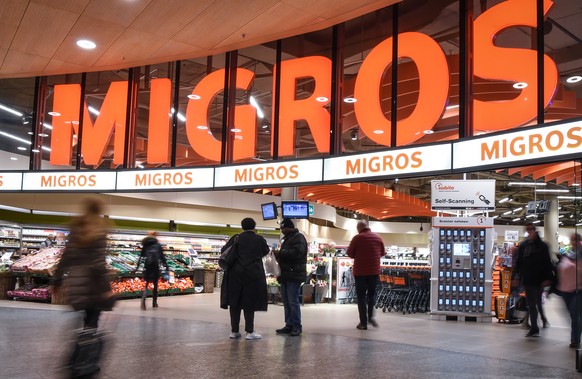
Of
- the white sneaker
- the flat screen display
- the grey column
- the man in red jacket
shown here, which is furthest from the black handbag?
the grey column

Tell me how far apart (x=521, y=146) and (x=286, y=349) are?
3.28 metres

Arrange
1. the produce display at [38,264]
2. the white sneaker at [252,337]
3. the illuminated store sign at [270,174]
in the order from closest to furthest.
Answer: the white sneaker at [252,337] → the illuminated store sign at [270,174] → the produce display at [38,264]

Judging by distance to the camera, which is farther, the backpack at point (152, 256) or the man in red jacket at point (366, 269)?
the backpack at point (152, 256)

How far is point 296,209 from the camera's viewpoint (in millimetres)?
11555

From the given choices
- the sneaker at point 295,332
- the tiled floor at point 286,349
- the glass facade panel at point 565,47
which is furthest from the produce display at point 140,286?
the glass facade panel at point 565,47

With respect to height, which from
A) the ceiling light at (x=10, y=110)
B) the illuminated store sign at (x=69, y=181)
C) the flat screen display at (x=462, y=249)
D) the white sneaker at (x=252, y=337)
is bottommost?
the white sneaker at (x=252, y=337)

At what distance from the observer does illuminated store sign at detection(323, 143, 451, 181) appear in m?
6.18

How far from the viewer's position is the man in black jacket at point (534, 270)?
8.16m

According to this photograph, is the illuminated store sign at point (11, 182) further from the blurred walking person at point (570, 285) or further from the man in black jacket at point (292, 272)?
the blurred walking person at point (570, 285)

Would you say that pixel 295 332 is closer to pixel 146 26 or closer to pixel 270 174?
pixel 270 174

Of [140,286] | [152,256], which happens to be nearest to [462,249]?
[152,256]

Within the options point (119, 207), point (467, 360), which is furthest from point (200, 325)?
point (119, 207)

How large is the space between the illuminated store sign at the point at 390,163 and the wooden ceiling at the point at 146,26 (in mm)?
1992

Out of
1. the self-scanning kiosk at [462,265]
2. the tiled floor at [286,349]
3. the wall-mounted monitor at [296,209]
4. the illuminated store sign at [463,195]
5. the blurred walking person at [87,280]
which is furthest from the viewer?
the wall-mounted monitor at [296,209]
